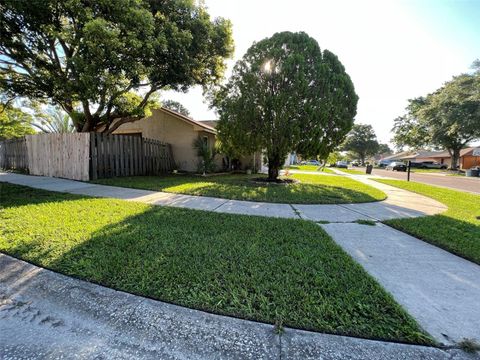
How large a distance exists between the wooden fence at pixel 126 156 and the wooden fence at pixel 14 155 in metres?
5.20

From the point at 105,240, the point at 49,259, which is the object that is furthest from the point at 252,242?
the point at 49,259

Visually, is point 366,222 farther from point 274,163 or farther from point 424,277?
point 274,163

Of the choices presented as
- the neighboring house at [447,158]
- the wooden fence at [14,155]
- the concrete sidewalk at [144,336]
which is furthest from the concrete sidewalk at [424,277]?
the neighboring house at [447,158]

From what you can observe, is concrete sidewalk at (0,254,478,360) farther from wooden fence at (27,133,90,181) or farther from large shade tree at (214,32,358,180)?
wooden fence at (27,133,90,181)

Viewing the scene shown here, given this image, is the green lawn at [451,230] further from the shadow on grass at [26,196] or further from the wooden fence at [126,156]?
the wooden fence at [126,156]

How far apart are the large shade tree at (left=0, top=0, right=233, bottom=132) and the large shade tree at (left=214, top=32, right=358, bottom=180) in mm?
2437

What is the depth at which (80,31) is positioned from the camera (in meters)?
7.92

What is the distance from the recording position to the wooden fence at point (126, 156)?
33.1 ft

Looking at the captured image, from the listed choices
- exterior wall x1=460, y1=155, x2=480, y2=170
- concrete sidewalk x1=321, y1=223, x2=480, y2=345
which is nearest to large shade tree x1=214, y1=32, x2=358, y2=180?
concrete sidewalk x1=321, y1=223, x2=480, y2=345

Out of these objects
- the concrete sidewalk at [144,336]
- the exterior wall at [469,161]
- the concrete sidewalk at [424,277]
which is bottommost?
the concrete sidewalk at [144,336]

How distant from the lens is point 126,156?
11523 mm

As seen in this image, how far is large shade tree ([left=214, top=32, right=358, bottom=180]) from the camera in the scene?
909cm

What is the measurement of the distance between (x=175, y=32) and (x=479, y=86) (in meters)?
30.8

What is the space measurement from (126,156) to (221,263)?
10346mm
